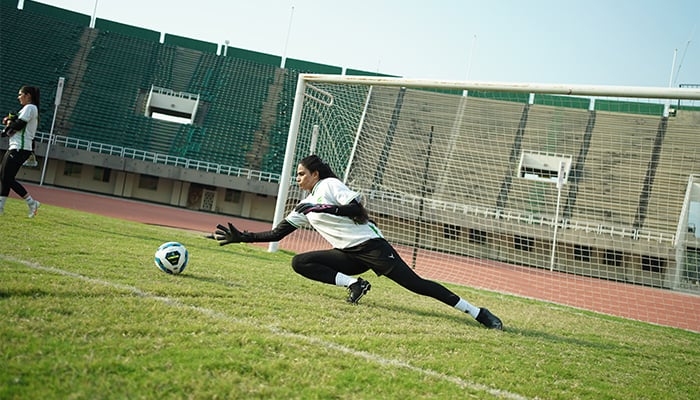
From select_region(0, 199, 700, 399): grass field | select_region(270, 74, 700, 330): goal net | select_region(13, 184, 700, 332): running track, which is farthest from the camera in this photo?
select_region(270, 74, 700, 330): goal net

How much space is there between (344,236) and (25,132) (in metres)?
6.25

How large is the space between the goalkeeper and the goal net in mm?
7860

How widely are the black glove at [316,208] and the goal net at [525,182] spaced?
26.1 ft

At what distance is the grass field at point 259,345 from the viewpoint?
7.62ft

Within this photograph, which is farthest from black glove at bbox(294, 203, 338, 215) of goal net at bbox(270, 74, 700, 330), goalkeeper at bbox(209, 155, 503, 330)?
goal net at bbox(270, 74, 700, 330)

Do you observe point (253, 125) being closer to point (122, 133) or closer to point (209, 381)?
point (122, 133)

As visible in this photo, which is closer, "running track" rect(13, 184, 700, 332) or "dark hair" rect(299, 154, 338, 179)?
"dark hair" rect(299, 154, 338, 179)

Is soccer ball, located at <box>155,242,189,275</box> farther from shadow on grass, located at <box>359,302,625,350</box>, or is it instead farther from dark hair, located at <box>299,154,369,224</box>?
shadow on grass, located at <box>359,302,625,350</box>

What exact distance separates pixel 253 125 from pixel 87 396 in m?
32.8

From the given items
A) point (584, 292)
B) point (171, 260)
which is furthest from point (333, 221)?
point (584, 292)

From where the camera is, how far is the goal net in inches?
573

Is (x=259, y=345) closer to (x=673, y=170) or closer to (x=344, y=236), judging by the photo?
(x=344, y=236)

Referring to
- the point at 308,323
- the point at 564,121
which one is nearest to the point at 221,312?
the point at 308,323

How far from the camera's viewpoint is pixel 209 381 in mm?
2336
